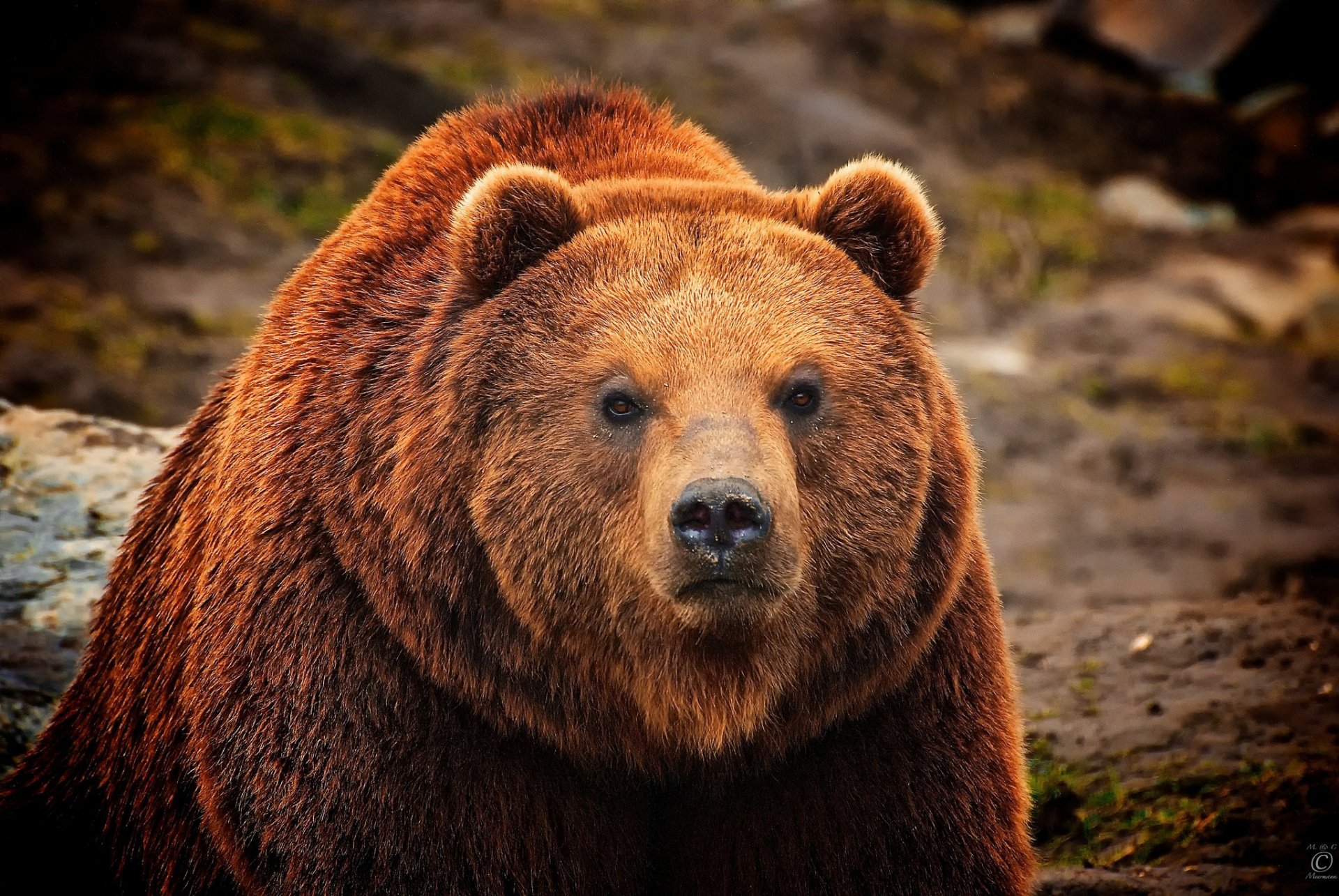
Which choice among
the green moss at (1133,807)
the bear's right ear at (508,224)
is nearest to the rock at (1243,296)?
the green moss at (1133,807)

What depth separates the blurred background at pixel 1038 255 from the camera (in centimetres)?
580

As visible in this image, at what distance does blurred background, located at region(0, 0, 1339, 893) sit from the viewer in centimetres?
580

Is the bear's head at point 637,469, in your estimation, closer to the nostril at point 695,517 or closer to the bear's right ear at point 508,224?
the bear's right ear at point 508,224

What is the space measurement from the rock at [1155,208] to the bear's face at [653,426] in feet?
37.7

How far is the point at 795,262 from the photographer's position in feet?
13.2

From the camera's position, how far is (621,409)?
3.82 meters

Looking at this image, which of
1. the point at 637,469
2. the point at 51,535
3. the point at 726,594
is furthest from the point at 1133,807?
the point at 51,535

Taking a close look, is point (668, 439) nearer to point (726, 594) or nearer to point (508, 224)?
point (726, 594)

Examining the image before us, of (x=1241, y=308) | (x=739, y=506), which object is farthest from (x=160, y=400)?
(x=1241, y=308)

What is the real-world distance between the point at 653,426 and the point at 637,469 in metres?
0.12

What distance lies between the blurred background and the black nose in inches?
48.4

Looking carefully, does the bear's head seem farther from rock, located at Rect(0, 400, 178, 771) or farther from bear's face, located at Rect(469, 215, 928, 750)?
rock, located at Rect(0, 400, 178, 771)

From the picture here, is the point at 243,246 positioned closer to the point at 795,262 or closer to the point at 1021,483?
the point at 1021,483

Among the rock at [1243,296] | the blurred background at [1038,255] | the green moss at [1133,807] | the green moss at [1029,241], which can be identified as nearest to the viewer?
the green moss at [1133,807]
